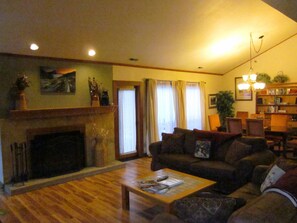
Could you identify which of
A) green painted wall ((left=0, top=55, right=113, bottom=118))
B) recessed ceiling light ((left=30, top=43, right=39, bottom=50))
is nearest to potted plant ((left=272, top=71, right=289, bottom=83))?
green painted wall ((left=0, top=55, right=113, bottom=118))

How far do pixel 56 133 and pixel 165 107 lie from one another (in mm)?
3187

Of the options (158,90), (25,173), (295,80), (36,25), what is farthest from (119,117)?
(295,80)

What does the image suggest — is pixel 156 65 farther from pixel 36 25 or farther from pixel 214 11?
pixel 36 25

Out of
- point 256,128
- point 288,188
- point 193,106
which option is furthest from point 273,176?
point 193,106

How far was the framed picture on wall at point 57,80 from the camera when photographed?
482cm

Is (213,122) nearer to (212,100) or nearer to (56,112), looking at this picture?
(212,100)

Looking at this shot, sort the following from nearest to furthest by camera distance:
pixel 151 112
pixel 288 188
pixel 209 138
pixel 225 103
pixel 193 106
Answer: pixel 288 188 → pixel 209 138 → pixel 151 112 → pixel 193 106 → pixel 225 103

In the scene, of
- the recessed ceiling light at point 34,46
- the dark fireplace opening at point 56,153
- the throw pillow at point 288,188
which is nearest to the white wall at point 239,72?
the dark fireplace opening at point 56,153

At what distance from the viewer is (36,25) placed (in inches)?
152

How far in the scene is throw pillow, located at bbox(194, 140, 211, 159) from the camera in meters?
4.39

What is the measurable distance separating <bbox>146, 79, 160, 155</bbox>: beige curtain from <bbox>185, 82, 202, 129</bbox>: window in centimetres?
152

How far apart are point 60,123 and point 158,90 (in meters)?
2.87

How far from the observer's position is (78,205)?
12.0 feet

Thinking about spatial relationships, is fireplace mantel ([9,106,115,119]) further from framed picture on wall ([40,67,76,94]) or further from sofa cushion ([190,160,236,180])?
sofa cushion ([190,160,236,180])
